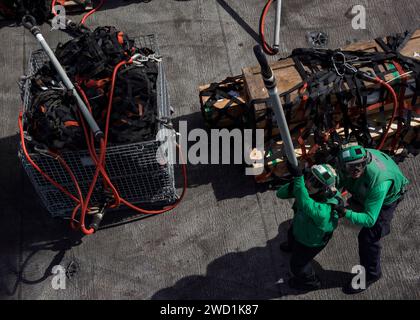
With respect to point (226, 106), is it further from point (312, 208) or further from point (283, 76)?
point (312, 208)

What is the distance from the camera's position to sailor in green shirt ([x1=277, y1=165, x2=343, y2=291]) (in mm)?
5441

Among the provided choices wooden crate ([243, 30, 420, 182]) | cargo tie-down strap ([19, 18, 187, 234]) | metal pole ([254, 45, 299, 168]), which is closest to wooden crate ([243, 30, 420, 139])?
wooden crate ([243, 30, 420, 182])

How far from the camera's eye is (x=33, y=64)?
7.48 m

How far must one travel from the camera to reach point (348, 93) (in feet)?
22.9

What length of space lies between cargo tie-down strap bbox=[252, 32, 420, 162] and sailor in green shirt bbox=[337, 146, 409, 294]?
3.77 ft

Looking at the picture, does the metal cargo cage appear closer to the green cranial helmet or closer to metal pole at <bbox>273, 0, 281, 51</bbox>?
the green cranial helmet

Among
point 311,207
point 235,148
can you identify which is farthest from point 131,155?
point 311,207

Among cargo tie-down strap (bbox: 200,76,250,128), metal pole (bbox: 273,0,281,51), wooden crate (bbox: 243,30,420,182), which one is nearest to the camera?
wooden crate (bbox: 243,30,420,182)

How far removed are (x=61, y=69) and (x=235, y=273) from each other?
3581 millimetres

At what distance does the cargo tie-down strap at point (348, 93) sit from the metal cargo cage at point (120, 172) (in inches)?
63.3

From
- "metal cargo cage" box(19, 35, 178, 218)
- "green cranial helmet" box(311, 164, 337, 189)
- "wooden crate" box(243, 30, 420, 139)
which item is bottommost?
"metal cargo cage" box(19, 35, 178, 218)

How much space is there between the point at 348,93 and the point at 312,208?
223 centimetres

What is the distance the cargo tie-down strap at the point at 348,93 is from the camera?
6.96m
